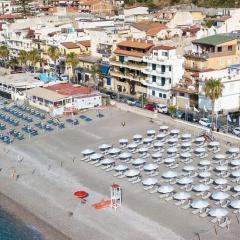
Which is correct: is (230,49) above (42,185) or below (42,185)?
above

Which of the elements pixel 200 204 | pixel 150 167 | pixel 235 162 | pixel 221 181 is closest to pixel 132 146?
pixel 150 167

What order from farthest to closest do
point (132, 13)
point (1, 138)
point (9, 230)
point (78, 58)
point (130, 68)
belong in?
1. point (132, 13)
2. point (78, 58)
3. point (130, 68)
4. point (1, 138)
5. point (9, 230)

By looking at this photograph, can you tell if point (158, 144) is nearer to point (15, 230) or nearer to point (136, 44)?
point (15, 230)

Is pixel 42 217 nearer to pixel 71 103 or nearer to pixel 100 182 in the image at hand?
pixel 100 182

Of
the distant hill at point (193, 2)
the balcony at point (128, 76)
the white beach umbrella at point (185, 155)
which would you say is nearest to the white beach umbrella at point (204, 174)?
the white beach umbrella at point (185, 155)

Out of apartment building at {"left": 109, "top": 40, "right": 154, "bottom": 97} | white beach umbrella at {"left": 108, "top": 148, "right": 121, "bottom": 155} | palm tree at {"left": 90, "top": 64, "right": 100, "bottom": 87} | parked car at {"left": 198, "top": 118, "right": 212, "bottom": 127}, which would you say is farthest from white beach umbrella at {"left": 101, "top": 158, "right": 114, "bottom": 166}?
palm tree at {"left": 90, "top": 64, "right": 100, "bottom": 87}

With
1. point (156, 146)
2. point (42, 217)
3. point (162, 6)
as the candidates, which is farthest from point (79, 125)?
point (162, 6)
